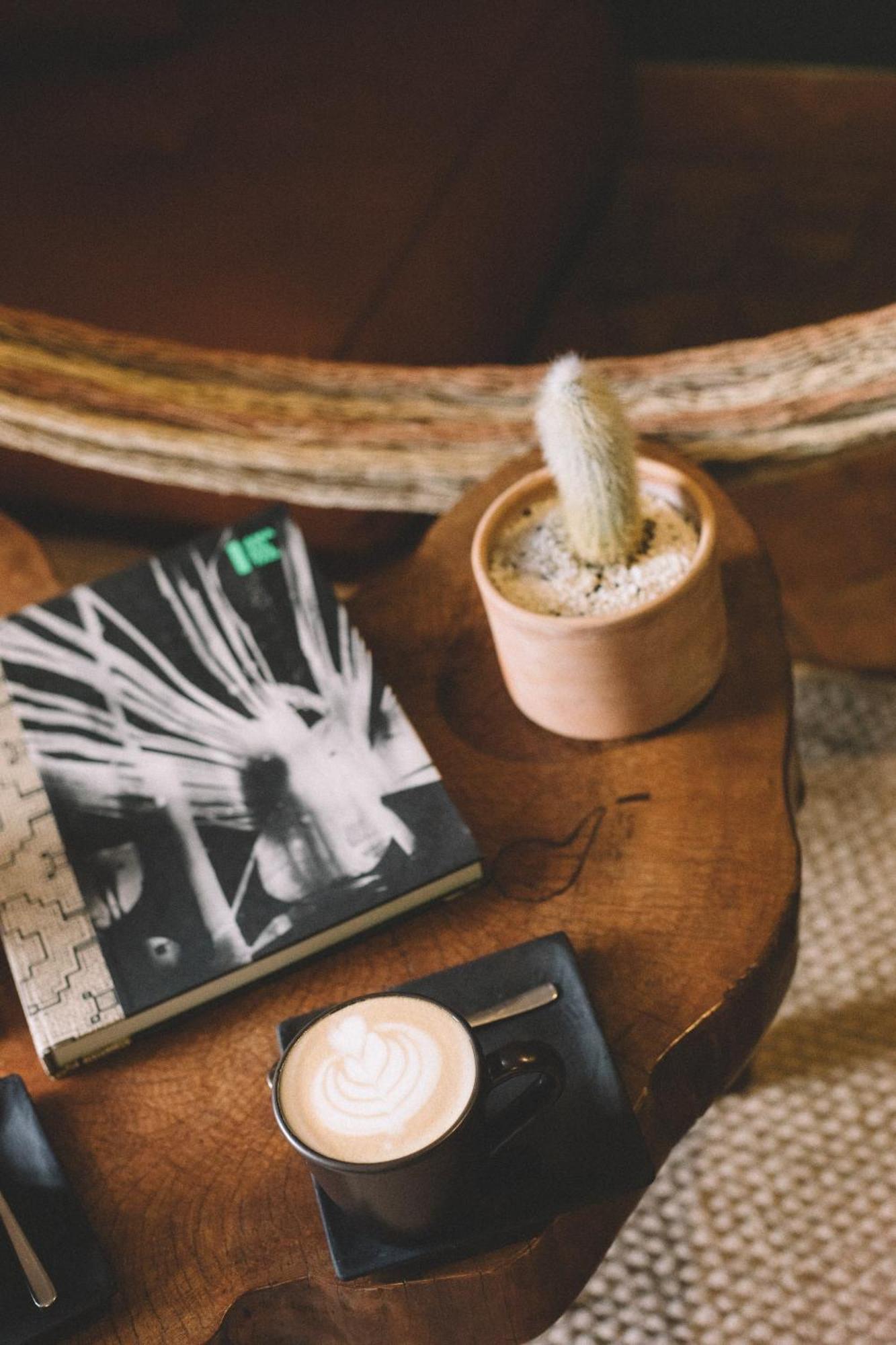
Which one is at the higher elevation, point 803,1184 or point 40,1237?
point 40,1237

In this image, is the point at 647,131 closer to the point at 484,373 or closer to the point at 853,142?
the point at 853,142

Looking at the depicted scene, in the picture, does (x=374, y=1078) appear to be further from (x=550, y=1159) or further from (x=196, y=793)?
(x=196, y=793)

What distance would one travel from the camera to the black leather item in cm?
46

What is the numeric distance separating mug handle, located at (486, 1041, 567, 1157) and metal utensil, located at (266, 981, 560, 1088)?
0.19ft

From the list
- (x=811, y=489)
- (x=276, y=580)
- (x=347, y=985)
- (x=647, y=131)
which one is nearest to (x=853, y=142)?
(x=647, y=131)

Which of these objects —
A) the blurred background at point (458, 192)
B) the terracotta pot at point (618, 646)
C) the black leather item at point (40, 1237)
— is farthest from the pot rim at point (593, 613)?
the blurred background at point (458, 192)

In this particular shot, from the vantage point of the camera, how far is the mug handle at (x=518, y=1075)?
435mm

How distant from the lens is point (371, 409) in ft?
2.99

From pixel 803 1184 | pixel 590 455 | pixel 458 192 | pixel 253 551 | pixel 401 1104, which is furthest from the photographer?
pixel 458 192

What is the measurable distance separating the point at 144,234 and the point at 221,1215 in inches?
35.8

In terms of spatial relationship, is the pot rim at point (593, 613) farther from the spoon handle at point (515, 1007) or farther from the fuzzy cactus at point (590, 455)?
→ the spoon handle at point (515, 1007)

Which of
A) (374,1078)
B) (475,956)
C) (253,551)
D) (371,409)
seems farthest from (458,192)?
(374,1078)

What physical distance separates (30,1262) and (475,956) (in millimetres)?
215

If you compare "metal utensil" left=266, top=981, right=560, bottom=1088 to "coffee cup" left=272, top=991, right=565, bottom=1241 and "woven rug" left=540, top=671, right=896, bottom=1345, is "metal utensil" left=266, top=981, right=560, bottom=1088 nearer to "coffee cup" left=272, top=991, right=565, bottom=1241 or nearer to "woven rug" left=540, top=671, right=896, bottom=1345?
"coffee cup" left=272, top=991, right=565, bottom=1241
